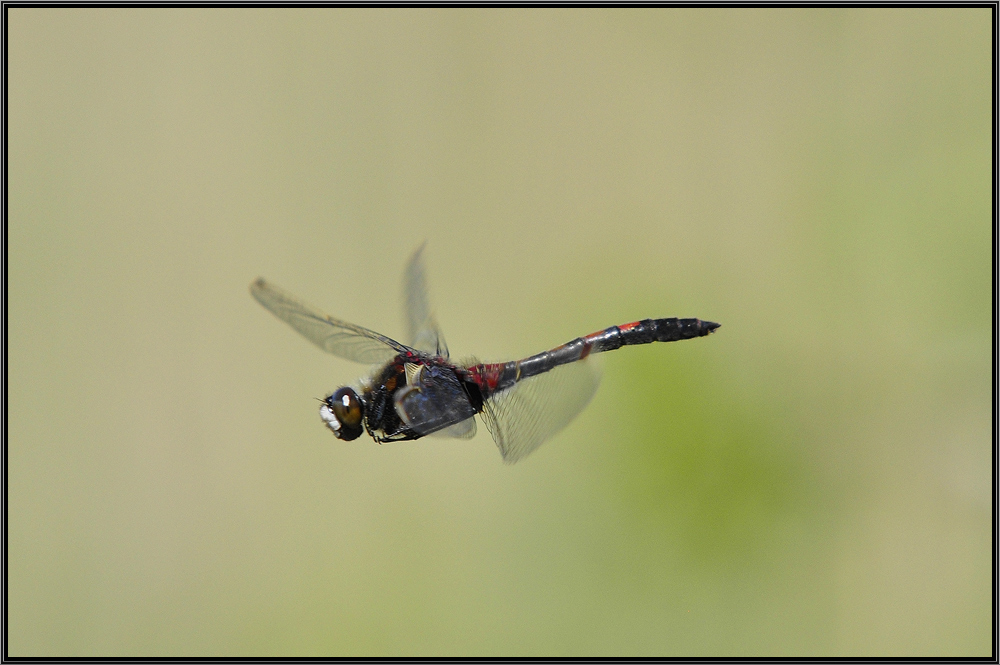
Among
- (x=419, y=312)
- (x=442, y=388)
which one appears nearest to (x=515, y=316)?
(x=419, y=312)

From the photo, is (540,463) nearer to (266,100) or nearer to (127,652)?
(127,652)

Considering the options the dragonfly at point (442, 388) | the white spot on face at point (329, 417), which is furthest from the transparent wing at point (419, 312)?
the white spot on face at point (329, 417)

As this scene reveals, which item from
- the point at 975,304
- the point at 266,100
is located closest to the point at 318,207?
the point at 266,100

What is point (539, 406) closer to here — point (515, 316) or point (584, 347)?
point (584, 347)

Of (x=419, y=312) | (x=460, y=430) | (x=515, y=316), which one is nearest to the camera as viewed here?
(x=460, y=430)

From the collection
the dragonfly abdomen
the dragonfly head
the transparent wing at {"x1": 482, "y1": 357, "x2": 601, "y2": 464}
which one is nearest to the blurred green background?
the dragonfly abdomen

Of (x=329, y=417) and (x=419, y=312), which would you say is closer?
(x=329, y=417)

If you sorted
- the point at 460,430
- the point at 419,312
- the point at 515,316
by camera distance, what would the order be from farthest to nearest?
the point at 515,316 → the point at 419,312 → the point at 460,430

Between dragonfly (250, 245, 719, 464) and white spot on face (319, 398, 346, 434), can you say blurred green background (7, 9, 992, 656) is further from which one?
white spot on face (319, 398, 346, 434)
